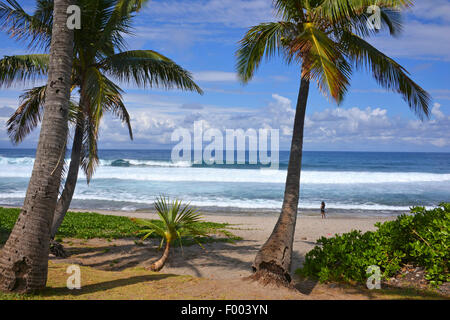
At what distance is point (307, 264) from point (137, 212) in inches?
602

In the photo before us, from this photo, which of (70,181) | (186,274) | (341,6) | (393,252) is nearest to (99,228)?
(70,181)

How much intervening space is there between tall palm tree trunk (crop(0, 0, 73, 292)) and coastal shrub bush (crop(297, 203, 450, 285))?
4576mm

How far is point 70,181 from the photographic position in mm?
8141

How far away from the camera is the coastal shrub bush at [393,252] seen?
5.88 meters

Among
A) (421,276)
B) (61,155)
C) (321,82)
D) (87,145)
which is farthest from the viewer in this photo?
(87,145)

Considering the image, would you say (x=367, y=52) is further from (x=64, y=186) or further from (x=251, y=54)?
(x=64, y=186)

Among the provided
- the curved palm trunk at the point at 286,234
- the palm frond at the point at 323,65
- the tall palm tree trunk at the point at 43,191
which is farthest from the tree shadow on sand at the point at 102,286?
the palm frond at the point at 323,65

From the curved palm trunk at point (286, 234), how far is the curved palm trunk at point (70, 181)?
15.5 ft

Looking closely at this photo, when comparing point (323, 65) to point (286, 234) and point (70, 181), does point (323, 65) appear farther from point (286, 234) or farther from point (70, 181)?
point (70, 181)

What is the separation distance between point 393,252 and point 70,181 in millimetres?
7163

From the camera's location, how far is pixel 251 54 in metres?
7.48

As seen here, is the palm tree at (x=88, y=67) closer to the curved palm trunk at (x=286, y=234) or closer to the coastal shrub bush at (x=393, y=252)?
the curved palm trunk at (x=286, y=234)

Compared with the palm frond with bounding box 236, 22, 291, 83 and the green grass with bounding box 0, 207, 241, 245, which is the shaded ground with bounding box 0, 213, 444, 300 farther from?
the palm frond with bounding box 236, 22, 291, 83

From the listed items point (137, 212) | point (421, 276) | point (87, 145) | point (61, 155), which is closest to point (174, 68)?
point (87, 145)
